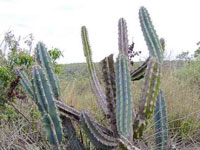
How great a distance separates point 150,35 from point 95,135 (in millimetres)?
1219

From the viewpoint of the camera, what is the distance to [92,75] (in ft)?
10.3

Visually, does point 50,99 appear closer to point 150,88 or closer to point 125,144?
point 125,144

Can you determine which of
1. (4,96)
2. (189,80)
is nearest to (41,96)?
(4,96)

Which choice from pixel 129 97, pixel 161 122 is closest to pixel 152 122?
pixel 161 122

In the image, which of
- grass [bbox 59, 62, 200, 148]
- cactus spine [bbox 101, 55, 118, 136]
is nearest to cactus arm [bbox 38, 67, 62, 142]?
cactus spine [bbox 101, 55, 118, 136]

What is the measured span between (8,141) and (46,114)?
4.27 feet

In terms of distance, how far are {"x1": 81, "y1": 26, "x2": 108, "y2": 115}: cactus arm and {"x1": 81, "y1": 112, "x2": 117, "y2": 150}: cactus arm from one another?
0.91 ft

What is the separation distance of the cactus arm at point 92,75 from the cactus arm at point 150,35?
0.63 meters

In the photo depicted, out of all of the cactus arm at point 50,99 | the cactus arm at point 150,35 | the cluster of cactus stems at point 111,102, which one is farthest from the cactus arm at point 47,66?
the cactus arm at point 150,35

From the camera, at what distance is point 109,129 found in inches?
114

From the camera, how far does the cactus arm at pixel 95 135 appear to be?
8.68 ft

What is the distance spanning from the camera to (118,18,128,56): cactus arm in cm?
310

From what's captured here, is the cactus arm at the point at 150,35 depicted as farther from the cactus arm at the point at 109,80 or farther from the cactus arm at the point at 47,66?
Answer: the cactus arm at the point at 47,66

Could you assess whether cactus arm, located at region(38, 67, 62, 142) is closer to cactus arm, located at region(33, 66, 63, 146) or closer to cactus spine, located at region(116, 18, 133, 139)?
cactus arm, located at region(33, 66, 63, 146)
